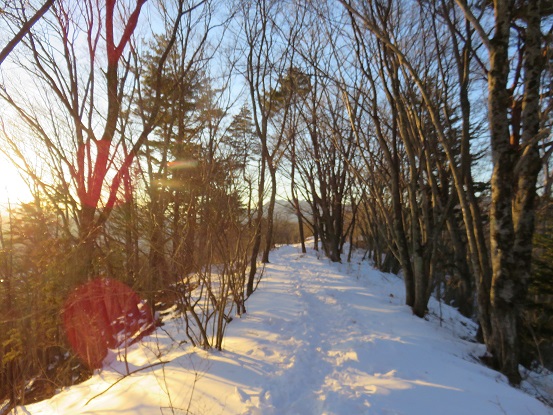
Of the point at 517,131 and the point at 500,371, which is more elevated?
the point at 517,131

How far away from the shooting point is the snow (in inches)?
108

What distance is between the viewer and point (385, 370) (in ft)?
11.2

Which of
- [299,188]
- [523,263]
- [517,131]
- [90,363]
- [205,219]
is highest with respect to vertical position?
[299,188]

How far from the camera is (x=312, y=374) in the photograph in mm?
3324

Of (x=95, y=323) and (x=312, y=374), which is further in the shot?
(x=95, y=323)

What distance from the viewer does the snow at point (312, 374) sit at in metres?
2.73

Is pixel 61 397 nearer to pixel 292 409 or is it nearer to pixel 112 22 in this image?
pixel 292 409

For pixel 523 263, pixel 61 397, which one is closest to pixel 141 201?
pixel 61 397

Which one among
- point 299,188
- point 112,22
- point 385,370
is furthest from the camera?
point 299,188

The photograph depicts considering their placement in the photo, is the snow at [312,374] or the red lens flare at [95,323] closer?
the snow at [312,374]

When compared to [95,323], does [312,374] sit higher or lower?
higher

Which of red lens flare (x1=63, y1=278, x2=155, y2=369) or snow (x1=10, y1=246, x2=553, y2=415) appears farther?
red lens flare (x1=63, y1=278, x2=155, y2=369)

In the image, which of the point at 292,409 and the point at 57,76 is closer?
the point at 292,409

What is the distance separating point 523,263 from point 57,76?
9045 millimetres
